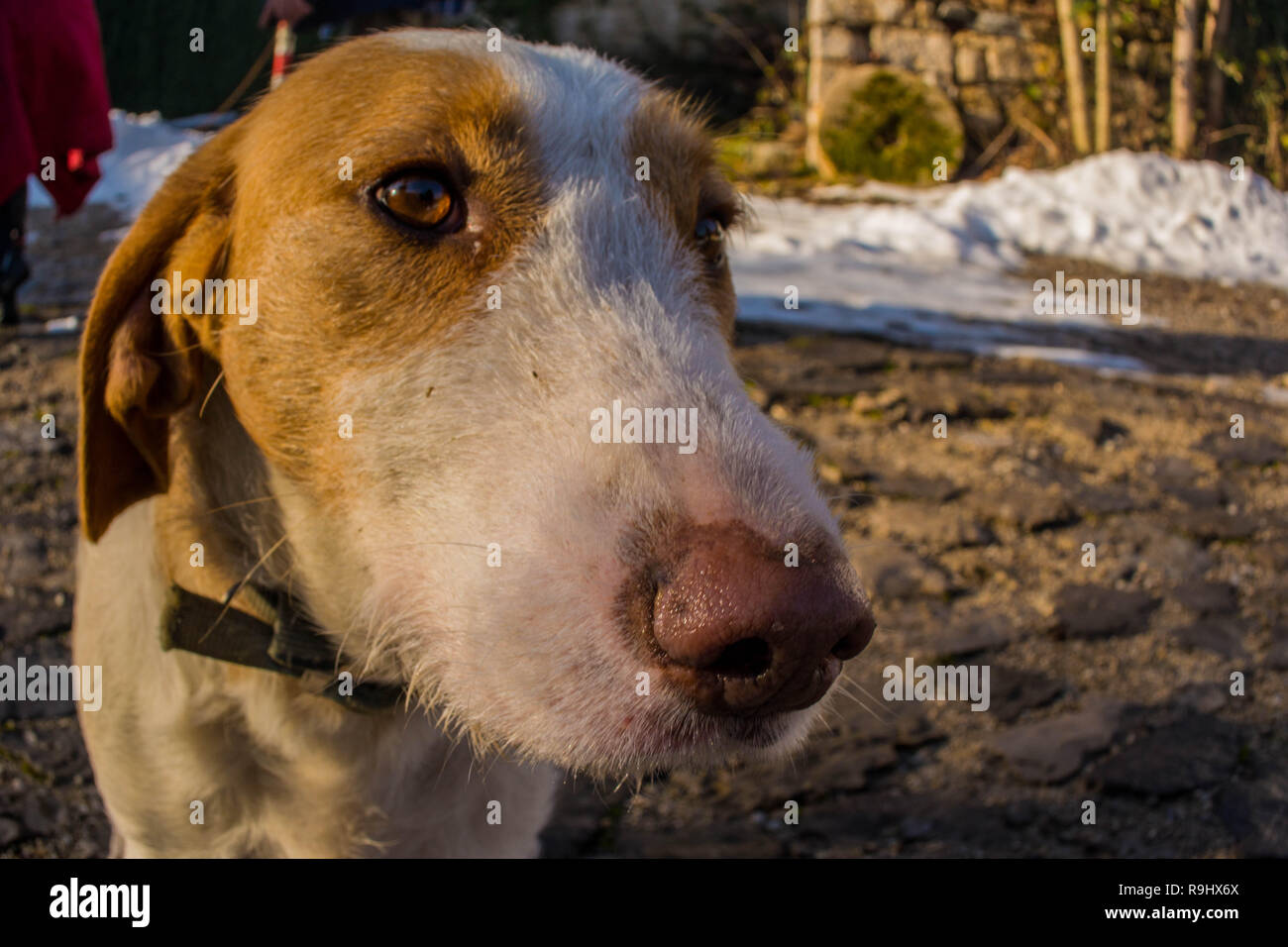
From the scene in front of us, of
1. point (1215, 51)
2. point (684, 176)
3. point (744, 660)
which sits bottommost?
point (744, 660)

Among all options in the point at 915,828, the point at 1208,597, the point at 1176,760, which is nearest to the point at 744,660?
the point at 915,828

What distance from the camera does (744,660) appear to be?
4.50 feet

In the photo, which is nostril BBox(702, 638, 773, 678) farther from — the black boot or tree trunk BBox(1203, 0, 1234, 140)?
tree trunk BBox(1203, 0, 1234, 140)

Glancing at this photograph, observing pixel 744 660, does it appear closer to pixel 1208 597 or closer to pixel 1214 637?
pixel 1214 637

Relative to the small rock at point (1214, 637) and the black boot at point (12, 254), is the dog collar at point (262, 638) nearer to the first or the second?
the small rock at point (1214, 637)

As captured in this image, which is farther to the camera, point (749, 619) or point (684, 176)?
point (684, 176)

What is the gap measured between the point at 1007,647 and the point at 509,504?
2.68m

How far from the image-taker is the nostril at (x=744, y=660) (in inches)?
53.2

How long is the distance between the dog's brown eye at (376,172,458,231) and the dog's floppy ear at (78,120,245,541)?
450 millimetres

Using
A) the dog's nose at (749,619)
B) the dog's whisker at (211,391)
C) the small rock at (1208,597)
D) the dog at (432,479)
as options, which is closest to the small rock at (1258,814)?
the small rock at (1208,597)

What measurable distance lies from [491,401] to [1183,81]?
1286 cm

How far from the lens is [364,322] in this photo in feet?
6.15

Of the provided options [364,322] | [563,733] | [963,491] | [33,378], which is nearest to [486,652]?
[563,733]

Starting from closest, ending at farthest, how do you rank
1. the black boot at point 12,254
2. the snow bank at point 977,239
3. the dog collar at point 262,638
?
the dog collar at point 262,638 < the black boot at point 12,254 < the snow bank at point 977,239
